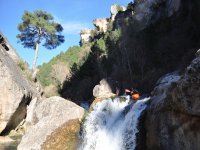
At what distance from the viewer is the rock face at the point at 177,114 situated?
10.2 m

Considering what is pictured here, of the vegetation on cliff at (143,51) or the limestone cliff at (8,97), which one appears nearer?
the limestone cliff at (8,97)

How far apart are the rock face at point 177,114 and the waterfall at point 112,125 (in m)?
1.85

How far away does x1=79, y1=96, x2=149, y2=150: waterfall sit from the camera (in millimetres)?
16469

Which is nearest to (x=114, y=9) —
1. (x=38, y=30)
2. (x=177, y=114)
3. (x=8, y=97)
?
(x=38, y=30)

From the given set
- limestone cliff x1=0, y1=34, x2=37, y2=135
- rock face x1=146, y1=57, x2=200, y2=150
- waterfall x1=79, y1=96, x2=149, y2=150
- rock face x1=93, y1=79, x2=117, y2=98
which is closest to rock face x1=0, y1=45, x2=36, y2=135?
limestone cliff x1=0, y1=34, x2=37, y2=135

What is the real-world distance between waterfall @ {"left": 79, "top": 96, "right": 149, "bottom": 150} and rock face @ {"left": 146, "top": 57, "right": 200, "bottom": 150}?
1848 mm

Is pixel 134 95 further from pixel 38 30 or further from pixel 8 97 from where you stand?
pixel 38 30

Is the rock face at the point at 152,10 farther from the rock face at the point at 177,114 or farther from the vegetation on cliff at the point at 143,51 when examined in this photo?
the rock face at the point at 177,114

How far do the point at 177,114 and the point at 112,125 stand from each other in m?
7.27

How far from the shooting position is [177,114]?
11852mm

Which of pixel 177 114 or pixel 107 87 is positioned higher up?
pixel 107 87

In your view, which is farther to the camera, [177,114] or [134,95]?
[134,95]

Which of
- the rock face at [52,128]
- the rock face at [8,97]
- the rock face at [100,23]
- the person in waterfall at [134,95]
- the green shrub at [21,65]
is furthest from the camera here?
the rock face at [100,23]

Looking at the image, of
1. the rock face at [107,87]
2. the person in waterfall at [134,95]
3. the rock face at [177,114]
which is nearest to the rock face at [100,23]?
the rock face at [107,87]
